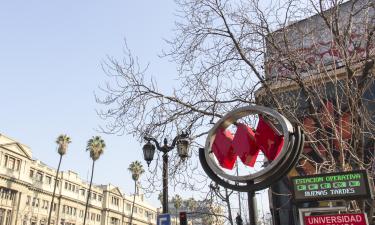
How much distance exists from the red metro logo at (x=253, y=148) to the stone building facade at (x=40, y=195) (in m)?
48.5

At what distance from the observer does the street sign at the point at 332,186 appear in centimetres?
723

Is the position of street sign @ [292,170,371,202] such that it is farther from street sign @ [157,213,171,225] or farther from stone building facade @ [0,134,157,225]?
stone building facade @ [0,134,157,225]

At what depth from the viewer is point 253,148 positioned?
21.2 ft

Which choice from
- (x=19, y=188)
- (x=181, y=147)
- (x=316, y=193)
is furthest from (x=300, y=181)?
(x=19, y=188)

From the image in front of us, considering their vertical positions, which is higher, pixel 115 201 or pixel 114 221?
pixel 115 201

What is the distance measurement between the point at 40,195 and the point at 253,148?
187 ft

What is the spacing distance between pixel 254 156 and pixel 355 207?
441 cm

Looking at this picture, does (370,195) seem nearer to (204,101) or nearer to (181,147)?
(181,147)

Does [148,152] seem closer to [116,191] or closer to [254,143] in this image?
[254,143]

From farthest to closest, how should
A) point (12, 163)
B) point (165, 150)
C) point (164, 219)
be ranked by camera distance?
1. point (12, 163)
2. point (165, 150)
3. point (164, 219)

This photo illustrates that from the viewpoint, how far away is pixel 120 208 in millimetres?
82188

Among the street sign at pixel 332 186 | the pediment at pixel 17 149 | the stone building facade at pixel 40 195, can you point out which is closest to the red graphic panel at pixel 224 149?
the street sign at pixel 332 186

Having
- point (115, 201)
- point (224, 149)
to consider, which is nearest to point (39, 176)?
point (115, 201)

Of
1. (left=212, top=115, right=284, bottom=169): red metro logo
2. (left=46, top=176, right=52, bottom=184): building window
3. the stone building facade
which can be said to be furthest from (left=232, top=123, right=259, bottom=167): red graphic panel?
(left=46, top=176, right=52, bottom=184): building window
